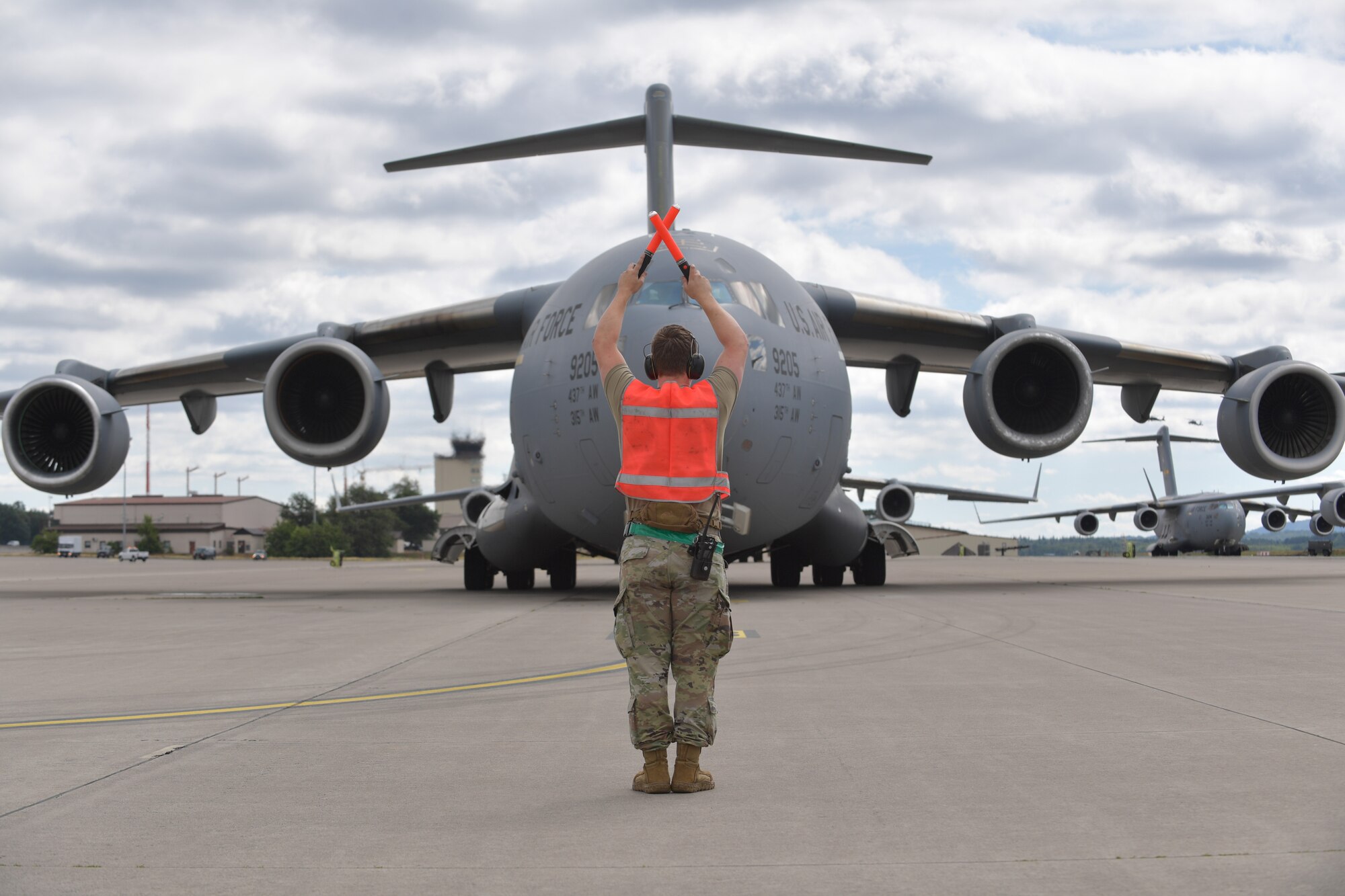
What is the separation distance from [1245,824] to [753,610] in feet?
29.0

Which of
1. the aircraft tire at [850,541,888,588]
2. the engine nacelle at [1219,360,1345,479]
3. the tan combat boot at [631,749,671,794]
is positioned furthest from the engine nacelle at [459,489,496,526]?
the tan combat boot at [631,749,671,794]

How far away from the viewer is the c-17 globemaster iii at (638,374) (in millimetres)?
12008

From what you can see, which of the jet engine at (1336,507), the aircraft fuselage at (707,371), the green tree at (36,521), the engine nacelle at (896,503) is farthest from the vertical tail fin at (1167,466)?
the green tree at (36,521)

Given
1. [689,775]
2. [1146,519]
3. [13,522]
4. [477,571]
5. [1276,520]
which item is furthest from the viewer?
[13,522]

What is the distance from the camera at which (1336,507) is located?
36.1 meters

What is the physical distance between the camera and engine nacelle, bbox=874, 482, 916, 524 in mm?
26812

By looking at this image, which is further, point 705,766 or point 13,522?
point 13,522

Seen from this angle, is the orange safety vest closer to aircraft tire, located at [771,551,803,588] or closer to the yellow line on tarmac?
the yellow line on tarmac

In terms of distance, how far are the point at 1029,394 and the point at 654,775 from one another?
41.9 ft

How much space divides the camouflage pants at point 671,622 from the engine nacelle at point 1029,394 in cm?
1162

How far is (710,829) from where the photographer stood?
3.44 m

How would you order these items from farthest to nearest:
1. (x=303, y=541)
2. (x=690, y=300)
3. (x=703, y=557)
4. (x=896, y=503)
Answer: (x=303, y=541), (x=896, y=503), (x=690, y=300), (x=703, y=557)

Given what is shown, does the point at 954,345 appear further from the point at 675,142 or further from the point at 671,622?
the point at 671,622

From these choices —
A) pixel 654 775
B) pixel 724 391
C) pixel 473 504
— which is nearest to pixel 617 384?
pixel 724 391
